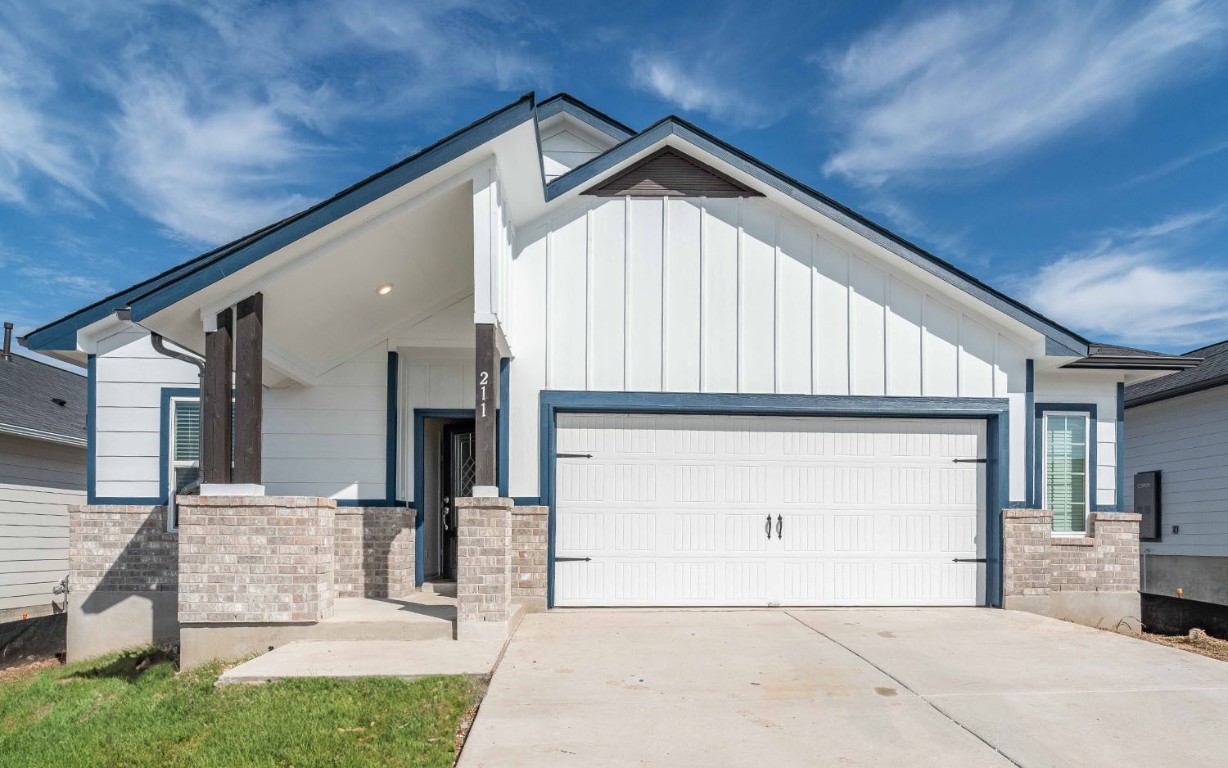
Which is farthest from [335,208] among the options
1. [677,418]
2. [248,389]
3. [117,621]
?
[117,621]

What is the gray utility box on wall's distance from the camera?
13758 mm

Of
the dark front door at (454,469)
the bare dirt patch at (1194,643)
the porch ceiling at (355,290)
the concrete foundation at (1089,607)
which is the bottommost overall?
the bare dirt patch at (1194,643)

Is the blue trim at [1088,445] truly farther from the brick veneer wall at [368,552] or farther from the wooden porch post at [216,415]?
the wooden porch post at [216,415]

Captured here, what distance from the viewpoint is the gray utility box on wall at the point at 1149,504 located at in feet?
45.1

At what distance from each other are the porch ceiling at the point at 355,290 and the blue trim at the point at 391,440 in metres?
0.38

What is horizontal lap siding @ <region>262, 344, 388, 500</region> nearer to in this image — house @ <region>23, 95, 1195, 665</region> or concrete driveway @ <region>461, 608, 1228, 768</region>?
house @ <region>23, 95, 1195, 665</region>

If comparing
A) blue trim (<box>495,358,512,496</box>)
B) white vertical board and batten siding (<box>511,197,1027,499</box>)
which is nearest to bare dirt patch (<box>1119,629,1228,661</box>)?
white vertical board and batten siding (<box>511,197,1027,499</box>)

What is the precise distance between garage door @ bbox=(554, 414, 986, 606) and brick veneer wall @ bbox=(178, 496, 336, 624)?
283 centimetres

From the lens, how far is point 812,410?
9.25m

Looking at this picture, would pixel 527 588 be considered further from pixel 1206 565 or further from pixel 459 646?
pixel 1206 565

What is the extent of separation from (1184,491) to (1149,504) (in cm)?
84

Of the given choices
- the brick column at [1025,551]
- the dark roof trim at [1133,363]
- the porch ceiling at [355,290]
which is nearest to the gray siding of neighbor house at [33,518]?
the porch ceiling at [355,290]

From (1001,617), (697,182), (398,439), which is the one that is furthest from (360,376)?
(1001,617)

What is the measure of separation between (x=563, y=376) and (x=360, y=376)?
2.42 m
